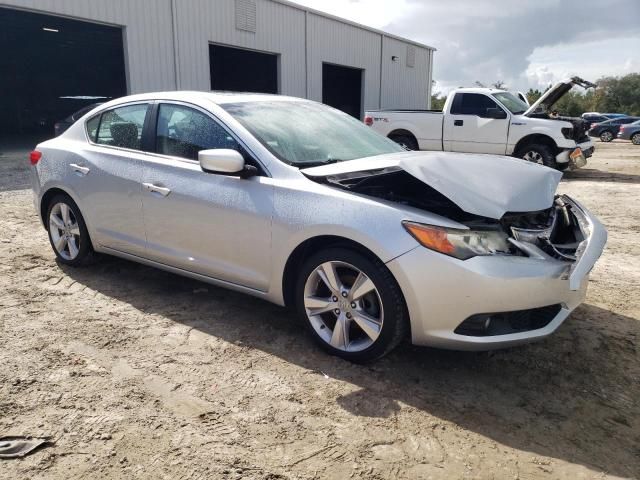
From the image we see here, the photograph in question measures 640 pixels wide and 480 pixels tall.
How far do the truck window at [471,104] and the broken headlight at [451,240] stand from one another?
9817 mm

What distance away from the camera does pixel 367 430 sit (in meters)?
2.52

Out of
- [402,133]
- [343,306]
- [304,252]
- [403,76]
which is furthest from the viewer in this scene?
[403,76]

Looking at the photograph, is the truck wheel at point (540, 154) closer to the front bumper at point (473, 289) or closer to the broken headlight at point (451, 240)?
the front bumper at point (473, 289)

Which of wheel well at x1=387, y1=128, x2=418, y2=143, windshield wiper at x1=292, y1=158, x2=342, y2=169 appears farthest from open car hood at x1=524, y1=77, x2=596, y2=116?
windshield wiper at x1=292, y1=158, x2=342, y2=169

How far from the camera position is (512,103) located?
12.0m

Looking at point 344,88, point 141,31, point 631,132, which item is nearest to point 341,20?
point 344,88

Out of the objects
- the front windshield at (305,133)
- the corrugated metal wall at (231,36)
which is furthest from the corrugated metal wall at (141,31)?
the front windshield at (305,133)

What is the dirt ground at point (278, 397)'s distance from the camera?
7.54 feet

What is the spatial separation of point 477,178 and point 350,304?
1100 mm

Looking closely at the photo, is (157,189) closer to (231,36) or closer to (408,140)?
(408,140)

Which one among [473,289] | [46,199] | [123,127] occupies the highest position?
[123,127]

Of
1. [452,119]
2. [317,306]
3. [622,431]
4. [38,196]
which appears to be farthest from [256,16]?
[622,431]

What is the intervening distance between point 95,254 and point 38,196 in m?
0.79

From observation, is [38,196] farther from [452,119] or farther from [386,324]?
[452,119]
